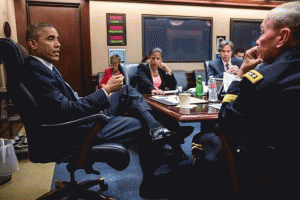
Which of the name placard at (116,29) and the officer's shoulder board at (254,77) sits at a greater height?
the name placard at (116,29)

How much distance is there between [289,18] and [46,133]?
1.37 meters

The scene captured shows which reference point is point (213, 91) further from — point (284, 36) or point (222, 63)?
point (222, 63)

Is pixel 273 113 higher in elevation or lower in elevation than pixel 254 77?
lower

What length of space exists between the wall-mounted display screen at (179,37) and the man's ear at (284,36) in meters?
4.05

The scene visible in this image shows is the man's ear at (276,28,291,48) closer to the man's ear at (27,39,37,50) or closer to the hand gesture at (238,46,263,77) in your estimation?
the hand gesture at (238,46,263,77)

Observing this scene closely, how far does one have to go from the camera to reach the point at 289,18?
3.26 ft

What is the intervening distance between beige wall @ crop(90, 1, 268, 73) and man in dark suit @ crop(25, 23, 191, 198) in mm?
2936

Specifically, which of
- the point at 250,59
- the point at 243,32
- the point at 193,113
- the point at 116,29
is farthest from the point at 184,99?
the point at 243,32

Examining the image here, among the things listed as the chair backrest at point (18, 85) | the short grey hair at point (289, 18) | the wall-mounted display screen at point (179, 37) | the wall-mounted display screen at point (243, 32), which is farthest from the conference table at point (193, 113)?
the wall-mounted display screen at point (243, 32)

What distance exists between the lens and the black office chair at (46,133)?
57.1 inches

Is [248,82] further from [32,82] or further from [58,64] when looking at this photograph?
[58,64]

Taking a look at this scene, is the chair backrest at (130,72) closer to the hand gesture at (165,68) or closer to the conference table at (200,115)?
the hand gesture at (165,68)

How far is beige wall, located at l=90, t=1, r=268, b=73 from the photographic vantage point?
4.67 m

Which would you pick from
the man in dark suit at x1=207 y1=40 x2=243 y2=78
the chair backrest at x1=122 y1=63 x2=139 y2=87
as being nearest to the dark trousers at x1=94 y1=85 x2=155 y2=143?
the chair backrest at x1=122 y1=63 x2=139 y2=87
